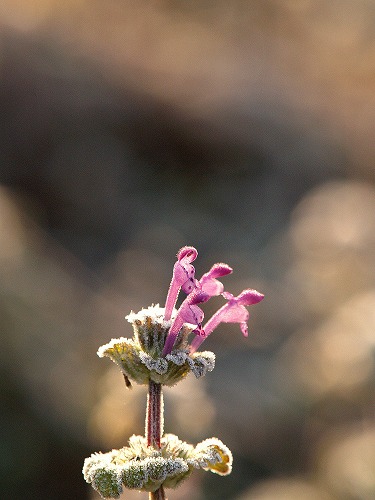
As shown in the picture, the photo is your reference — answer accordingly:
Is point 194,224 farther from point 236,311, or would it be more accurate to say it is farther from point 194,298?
point 194,298

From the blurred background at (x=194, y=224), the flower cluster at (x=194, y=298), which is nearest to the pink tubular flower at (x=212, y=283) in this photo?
the flower cluster at (x=194, y=298)

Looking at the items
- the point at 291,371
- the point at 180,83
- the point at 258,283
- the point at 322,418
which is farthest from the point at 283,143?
the point at 322,418

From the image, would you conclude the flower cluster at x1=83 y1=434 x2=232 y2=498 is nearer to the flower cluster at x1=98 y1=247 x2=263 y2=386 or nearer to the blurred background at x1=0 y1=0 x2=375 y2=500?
the flower cluster at x1=98 y1=247 x2=263 y2=386

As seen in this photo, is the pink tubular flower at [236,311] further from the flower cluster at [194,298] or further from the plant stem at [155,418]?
the plant stem at [155,418]

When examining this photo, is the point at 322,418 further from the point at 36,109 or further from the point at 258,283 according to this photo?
the point at 36,109

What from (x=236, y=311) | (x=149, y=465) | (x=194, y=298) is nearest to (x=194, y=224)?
(x=236, y=311)
